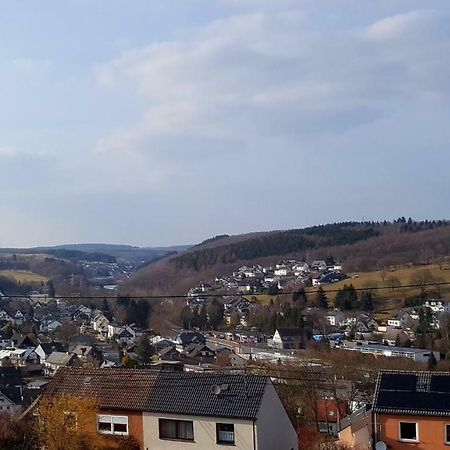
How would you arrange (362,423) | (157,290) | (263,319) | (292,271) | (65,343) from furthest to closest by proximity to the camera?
1. (292,271)
2. (157,290)
3. (263,319)
4. (65,343)
5. (362,423)

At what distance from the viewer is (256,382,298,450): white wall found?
43.6ft

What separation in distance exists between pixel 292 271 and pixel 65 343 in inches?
2576

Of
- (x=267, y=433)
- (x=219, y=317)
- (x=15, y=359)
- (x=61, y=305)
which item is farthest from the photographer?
(x=61, y=305)

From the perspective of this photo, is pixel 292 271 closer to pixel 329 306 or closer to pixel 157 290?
pixel 157 290

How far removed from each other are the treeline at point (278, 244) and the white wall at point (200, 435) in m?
116

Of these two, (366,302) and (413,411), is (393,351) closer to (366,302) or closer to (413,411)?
(366,302)

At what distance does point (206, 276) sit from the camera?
123 m

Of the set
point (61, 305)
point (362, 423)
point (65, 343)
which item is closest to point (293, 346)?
point (65, 343)

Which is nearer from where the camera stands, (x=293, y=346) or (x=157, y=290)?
(x=293, y=346)

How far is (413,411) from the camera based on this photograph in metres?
16.0

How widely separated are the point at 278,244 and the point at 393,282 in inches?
2708

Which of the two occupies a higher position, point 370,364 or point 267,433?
point 267,433

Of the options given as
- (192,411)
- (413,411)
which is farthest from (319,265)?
(192,411)

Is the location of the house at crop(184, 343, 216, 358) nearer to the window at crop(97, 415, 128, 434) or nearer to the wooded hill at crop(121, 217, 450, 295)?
the window at crop(97, 415, 128, 434)
